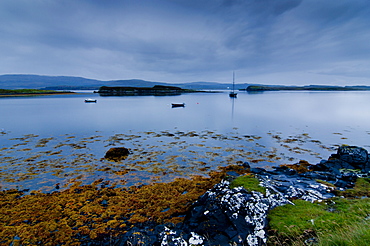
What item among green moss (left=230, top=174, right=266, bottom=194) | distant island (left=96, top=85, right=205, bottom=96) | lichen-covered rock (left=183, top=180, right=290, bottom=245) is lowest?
lichen-covered rock (left=183, top=180, right=290, bottom=245)

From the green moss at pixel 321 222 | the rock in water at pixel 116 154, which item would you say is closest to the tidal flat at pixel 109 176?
the rock in water at pixel 116 154

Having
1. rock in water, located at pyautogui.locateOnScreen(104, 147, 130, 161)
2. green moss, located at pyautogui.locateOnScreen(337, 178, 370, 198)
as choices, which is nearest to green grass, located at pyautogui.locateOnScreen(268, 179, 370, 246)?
green moss, located at pyautogui.locateOnScreen(337, 178, 370, 198)

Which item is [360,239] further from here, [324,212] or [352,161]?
[352,161]

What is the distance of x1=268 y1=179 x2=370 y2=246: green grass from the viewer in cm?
405

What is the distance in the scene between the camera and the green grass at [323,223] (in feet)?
13.3

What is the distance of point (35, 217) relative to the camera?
7633 mm

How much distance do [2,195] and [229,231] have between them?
1068 cm

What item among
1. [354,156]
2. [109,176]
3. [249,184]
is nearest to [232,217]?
[249,184]

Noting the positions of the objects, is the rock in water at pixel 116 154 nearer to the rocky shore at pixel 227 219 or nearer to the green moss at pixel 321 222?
the rocky shore at pixel 227 219

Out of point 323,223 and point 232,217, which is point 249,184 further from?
point 323,223

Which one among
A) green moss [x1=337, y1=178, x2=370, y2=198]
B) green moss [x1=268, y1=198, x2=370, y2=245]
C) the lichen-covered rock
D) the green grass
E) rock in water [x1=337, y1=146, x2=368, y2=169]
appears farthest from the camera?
rock in water [x1=337, y1=146, x2=368, y2=169]

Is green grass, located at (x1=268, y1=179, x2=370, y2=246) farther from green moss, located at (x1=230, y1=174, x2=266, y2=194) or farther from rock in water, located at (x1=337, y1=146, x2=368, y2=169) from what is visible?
rock in water, located at (x1=337, y1=146, x2=368, y2=169)

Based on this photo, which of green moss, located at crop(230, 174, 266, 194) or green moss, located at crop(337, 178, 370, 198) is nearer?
green moss, located at crop(230, 174, 266, 194)

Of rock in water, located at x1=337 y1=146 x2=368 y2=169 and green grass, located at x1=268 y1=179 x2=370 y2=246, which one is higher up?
green grass, located at x1=268 y1=179 x2=370 y2=246
